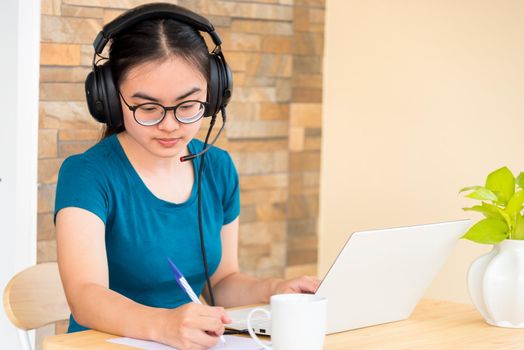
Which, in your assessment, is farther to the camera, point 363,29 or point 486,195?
point 363,29

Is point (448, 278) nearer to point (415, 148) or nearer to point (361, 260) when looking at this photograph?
point (415, 148)

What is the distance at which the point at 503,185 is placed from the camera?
1.55 metres

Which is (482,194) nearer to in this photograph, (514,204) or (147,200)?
(514,204)

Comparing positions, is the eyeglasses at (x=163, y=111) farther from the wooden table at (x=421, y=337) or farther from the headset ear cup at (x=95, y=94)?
the wooden table at (x=421, y=337)

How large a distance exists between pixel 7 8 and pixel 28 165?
0.45 meters

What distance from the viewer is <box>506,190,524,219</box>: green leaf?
151 cm

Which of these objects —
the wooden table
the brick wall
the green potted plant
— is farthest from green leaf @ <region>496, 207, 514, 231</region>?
the brick wall

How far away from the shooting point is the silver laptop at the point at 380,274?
130cm

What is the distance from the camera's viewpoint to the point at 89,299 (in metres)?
1.38

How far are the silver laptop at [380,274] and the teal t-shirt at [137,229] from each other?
0.61 feet

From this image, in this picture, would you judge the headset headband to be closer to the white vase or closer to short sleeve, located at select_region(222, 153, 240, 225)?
short sleeve, located at select_region(222, 153, 240, 225)

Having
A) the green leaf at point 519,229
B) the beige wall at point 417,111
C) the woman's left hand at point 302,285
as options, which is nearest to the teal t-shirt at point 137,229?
the woman's left hand at point 302,285

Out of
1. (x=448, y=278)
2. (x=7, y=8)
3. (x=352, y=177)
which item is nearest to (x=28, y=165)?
(x=7, y=8)

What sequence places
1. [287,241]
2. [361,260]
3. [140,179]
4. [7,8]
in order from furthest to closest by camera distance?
[287,241]
[7,8]
[140,179]
[361,260]
